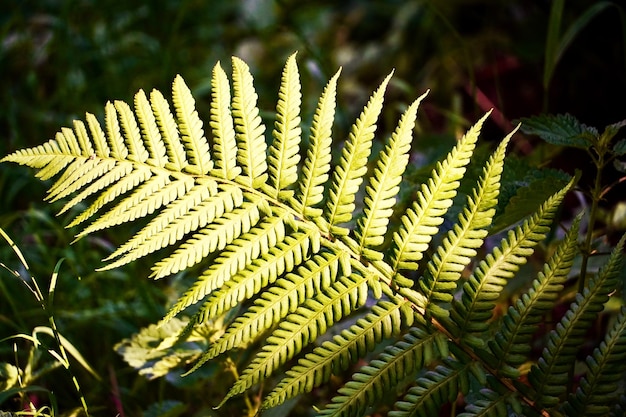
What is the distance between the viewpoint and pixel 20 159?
113 centimetres

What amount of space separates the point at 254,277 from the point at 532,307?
1.43 ft

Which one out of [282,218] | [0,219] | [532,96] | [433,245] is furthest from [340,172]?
[532,96]

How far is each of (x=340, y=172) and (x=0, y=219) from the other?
4.68ft

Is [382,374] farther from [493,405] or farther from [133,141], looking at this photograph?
[133,141]

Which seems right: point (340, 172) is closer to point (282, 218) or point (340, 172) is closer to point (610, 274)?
point (282, 218)

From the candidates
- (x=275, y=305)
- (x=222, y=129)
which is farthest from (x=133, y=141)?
(x=275, y=305)

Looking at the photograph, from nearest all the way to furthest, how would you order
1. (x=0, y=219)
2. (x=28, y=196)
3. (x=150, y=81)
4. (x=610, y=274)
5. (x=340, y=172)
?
(x=610, y=274), (x=340, y=172), (x=0, y=219), (x=28, y=196), (x=150, y=81)

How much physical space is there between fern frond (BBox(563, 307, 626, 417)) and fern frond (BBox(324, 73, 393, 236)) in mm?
436

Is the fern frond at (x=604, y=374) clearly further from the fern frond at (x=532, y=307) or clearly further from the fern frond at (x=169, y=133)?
the fern frond at (x=169, y=133)

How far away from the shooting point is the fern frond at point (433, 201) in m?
1.06

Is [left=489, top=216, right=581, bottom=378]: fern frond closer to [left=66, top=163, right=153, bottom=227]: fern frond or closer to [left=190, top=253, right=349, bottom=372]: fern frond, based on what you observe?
[left=190, top=253, right=349, bottom=372]: fern frond

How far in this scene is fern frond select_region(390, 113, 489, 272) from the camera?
3.47ft

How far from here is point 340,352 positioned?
3.42 feet

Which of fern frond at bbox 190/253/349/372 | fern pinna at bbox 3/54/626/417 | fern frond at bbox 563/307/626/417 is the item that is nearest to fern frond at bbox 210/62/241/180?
fern pinna at bbox 3/54/626/417
